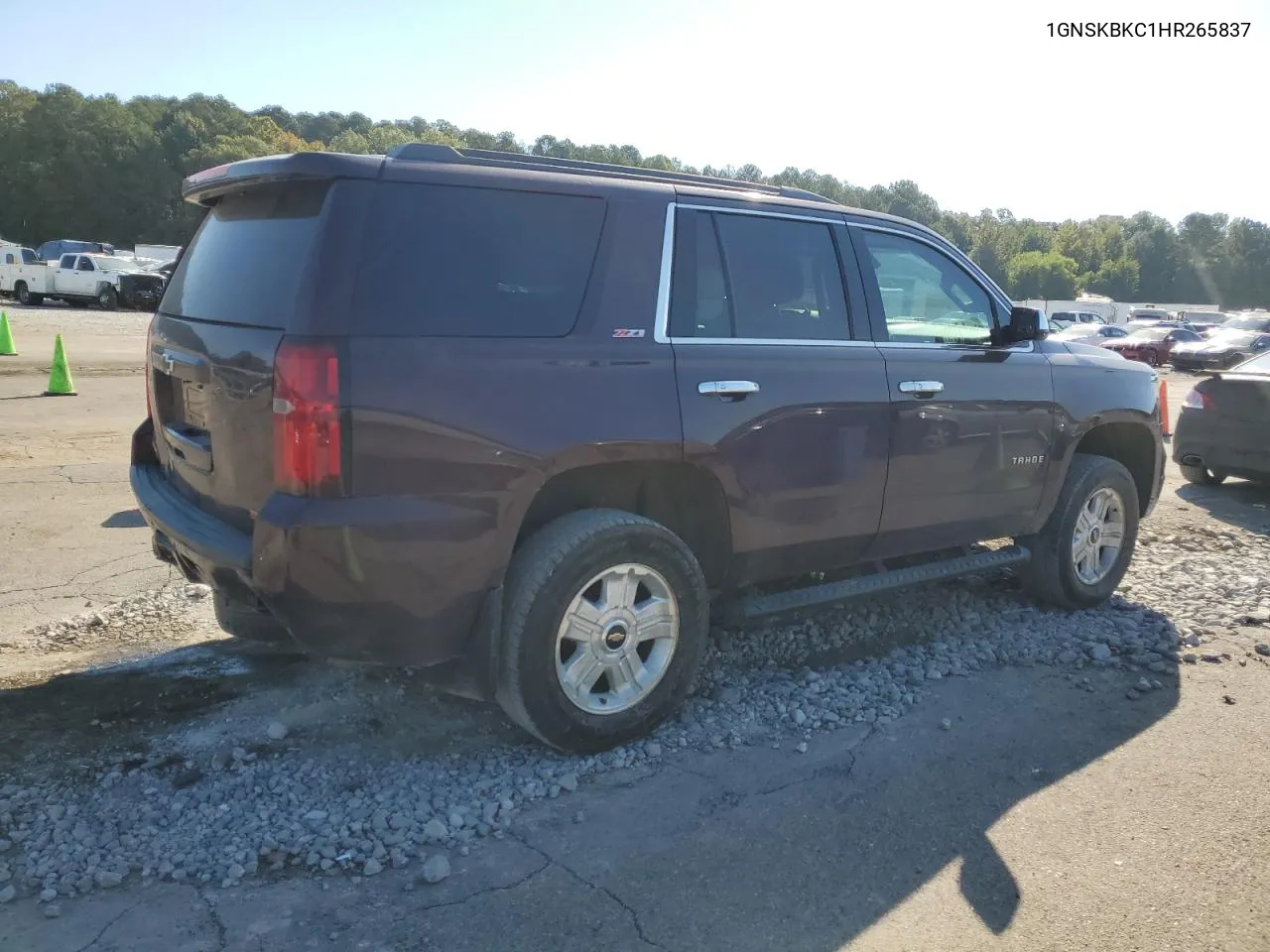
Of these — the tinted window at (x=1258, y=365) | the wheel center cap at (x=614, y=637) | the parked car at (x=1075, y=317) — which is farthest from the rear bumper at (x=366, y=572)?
the parked car at (x=1075, y=317)

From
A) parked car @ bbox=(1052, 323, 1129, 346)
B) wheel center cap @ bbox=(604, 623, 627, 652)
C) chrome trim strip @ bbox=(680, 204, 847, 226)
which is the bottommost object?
parked car @ bbox=(1052, 323, 1129, 346)

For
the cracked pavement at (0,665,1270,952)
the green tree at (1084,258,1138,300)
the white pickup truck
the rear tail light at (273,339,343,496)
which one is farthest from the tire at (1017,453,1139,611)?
the green tree at (1084,258,1138,300)

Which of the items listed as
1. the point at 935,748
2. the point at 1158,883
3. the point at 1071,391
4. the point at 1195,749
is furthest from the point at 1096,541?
the point at 1158,883

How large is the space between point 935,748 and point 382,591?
224 cm

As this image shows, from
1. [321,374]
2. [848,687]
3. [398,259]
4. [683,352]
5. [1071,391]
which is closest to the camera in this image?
[321,374]

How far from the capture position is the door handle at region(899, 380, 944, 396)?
4734mm

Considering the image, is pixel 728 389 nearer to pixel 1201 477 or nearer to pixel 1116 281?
pixel 1201 477

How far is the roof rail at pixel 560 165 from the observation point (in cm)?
368

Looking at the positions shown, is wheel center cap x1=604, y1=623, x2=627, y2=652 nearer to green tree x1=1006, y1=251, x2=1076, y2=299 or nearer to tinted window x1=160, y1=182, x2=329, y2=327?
tinted window x1=160, y1=182, x2=329, y2=327

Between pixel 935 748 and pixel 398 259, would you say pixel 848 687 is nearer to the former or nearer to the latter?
pixel 935 748

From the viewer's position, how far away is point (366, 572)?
10.9ft

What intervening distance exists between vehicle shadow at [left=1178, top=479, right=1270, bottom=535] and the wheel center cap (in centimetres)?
643

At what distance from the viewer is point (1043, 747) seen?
416 cm

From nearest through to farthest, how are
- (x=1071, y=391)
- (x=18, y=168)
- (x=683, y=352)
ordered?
(x=683, y=352) < (x=1071, y=391) < (x=18, y=168)
